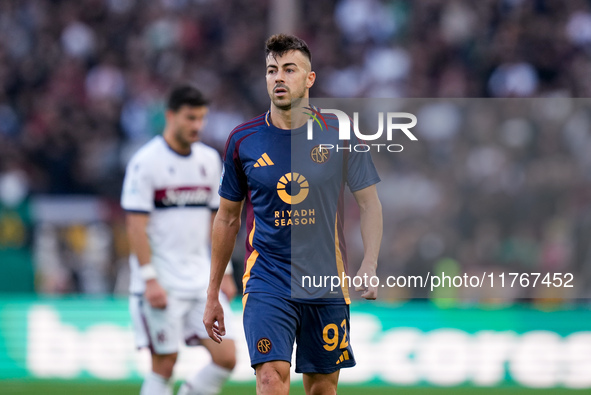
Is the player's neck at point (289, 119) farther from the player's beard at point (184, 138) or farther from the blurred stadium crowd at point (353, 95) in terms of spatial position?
the blurred stadium crowd at point (353, 95)

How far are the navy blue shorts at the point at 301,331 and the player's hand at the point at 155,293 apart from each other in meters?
1.70

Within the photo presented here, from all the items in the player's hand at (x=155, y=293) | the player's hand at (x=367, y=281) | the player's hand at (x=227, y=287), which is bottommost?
the player's hand at (x=367, y=281)

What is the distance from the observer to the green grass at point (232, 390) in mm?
9375

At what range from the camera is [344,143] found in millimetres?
5238

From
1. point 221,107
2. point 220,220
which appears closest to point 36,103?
point 221,107

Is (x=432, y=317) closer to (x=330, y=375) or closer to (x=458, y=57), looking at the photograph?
(x=330, y=375)

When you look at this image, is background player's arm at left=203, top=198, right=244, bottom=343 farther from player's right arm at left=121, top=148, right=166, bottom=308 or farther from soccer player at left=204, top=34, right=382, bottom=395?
player's right arm at left=121, top=148, right=166, bottom=308

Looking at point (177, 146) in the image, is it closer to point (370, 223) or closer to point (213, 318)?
point (213, 318)

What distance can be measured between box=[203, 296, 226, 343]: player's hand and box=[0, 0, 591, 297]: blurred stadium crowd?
5230 mm

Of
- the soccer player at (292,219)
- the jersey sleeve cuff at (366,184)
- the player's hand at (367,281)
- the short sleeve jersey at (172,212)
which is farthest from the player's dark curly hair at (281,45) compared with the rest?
the short sleeve jersey at (172,212)

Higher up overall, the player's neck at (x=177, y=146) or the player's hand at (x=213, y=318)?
the player's neck at (x=177, y=146)

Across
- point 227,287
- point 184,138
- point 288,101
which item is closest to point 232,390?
point 227,287

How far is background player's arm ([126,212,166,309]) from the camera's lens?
6734 millimetres

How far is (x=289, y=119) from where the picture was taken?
17.1 ft
